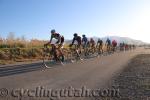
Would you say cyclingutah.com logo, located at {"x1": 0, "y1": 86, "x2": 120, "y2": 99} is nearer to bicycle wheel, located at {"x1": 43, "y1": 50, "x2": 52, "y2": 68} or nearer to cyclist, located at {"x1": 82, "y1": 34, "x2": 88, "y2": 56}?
bicycle wheel, located at {"x1": 43, "y1": 50, "x2": 52, "y2": 68}

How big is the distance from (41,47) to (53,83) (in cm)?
2142

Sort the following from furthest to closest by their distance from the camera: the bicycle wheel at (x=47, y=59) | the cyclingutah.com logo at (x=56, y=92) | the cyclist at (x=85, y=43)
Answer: the cyclist at (x=85, y=43) → the bicycle wheel at (x=47, y=59) → the cyclingutah.com logo at (x=56, y=92)

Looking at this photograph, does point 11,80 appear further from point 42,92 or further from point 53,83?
point 42,92

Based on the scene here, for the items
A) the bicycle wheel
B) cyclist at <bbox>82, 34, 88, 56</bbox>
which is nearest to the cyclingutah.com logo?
the bicycle wheel

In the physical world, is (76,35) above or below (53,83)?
above

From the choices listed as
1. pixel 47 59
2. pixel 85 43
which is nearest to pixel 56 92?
pixel 47 59

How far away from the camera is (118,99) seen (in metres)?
10.1

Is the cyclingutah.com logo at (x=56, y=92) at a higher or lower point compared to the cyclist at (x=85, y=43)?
lower

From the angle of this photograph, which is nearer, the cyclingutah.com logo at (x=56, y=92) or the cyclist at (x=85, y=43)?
the cyclingutah.com logo at (x=56, y=92)

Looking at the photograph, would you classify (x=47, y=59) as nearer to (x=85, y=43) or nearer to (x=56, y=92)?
(x=56, y=92)

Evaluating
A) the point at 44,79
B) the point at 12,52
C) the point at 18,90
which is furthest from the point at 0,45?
the point at 18,90

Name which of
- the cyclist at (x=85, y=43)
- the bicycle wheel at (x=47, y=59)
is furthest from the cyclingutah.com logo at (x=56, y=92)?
the cyclist at (x=85, y=43)

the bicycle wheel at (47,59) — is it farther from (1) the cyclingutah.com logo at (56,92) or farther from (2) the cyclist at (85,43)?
(2) the cyclist at (85,43)

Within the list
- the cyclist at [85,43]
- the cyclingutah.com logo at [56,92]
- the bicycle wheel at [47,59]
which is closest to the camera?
the cyclingutah.com logo at [56,92]
